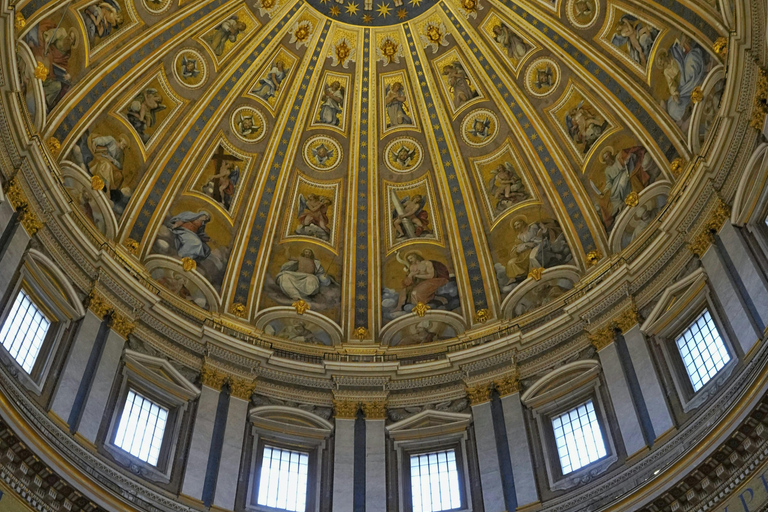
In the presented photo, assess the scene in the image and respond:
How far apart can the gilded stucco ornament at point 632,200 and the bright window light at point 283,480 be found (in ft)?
35.8

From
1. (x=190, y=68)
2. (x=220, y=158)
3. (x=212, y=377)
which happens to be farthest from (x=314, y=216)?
(x=212, y=377)

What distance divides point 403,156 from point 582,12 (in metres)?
7.09

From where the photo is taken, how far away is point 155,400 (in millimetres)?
24500

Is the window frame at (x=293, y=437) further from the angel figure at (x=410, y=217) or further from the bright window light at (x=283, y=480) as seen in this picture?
the angel figure at (x=410, y=217)

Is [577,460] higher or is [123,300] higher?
[123,300]

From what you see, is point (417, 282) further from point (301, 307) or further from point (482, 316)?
point (301, 307)

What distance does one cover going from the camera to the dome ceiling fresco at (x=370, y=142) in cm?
2773

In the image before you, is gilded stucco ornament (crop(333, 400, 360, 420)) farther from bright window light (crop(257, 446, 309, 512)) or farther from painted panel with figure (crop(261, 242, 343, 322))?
painted panel with figure (crop(261, 242, 343, 322))

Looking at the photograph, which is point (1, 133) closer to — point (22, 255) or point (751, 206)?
point (22, 255)

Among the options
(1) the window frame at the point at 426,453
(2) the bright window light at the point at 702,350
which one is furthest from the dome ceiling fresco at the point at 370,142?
(2) the bright window light at the point at 702,350

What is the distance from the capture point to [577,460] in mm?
23375

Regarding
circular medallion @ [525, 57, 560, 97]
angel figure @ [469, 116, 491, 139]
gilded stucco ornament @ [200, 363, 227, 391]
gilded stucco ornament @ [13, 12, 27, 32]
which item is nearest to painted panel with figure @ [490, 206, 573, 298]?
angel figure @ [469, 116, 491, 139]

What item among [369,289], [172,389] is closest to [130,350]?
[172,389]

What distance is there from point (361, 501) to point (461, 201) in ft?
36.8
